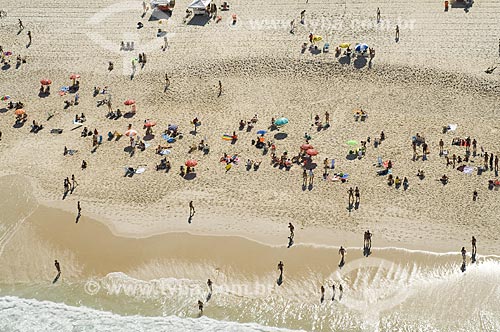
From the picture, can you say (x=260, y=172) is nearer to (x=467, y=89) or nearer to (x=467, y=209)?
(x=467, y=209)

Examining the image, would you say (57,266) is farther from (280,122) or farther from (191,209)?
(280,122)

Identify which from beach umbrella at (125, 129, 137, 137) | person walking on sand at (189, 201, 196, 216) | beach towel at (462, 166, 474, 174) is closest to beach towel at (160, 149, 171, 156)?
beach umbrella at (125, 129, 137, 137)

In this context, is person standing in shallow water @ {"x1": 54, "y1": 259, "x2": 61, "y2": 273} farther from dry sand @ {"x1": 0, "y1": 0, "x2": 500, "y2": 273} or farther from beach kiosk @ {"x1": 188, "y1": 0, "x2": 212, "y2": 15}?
beach kiosk @ {"x1": 188, "y1": 0, "x2": 212, "y2": 15}

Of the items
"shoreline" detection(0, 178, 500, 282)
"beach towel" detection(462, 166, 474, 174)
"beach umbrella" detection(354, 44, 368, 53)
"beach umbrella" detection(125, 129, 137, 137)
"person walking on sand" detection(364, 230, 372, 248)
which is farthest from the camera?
"beach umbrella" detection(354, 44, 368, 53)

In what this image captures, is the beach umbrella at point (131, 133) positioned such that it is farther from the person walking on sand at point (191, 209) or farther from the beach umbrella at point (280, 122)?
the beach umbrella at point (280, 122)

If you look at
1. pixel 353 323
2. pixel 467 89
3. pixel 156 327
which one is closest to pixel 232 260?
pixel 156 327

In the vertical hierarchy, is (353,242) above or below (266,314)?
above

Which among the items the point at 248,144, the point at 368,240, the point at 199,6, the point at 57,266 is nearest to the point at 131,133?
the point at 248,144

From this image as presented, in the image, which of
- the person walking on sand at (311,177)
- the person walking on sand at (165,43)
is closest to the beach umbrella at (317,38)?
the person walking on sand at (165,43)
